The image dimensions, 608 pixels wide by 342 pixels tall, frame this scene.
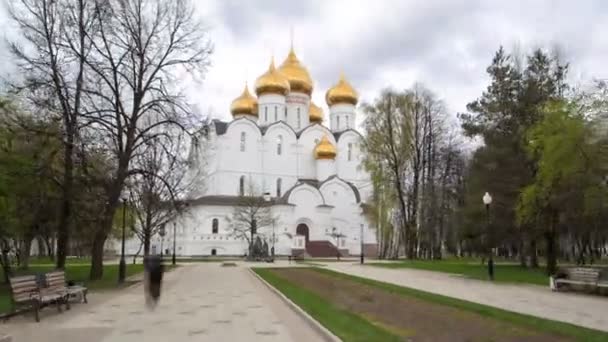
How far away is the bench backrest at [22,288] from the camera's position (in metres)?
12.7

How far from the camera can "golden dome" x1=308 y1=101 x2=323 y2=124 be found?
80.2 m

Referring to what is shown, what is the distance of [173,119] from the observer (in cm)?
2411

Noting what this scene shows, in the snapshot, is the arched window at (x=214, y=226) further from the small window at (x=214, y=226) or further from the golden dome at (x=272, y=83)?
the golden dome at (x=272, y=83)

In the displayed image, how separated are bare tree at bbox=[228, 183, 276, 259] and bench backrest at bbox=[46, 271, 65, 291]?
43.8 m

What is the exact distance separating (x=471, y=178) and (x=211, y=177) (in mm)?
40206

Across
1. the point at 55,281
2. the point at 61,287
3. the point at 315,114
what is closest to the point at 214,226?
the point at 315,114

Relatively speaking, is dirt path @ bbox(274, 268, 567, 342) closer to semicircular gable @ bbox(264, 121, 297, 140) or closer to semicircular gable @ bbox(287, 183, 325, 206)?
semicircular gable @ bbox(287, 183, 325, 206)

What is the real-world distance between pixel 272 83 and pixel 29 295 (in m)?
60.5

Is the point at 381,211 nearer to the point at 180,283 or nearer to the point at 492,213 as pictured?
the point at 492,213

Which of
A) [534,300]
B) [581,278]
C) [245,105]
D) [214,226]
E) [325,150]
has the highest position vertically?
[245,105]

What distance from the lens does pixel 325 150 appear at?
72688 mm

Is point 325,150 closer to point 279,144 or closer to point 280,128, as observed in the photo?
point 279,144

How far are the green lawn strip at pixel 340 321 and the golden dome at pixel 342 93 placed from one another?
60.9 meters

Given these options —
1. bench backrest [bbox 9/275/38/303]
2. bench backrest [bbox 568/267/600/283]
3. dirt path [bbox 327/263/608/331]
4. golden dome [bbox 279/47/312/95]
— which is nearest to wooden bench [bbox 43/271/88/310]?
bench backrest [bbox 9/275/38/303]
